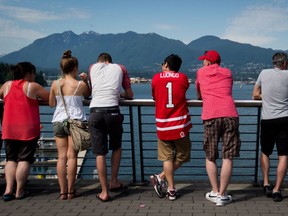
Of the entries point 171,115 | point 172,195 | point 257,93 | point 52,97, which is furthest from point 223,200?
point 52,97

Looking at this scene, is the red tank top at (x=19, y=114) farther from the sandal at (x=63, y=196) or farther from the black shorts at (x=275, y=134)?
the black shorts at (x=275, y=134)

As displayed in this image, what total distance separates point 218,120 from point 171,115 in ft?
1.87

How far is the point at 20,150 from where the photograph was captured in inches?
205

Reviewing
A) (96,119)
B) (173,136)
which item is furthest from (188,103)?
(96,119)

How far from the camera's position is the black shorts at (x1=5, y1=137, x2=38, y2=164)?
5168 mm

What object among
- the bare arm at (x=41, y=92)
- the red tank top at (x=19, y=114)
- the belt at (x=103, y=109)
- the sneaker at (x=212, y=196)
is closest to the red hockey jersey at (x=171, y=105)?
the belt at (x=103, y=109)

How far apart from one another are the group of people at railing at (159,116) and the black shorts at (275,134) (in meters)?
0.01

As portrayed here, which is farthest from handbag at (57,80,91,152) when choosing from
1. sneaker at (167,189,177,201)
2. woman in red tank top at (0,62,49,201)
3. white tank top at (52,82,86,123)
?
sneaker at (167,189,177,201)

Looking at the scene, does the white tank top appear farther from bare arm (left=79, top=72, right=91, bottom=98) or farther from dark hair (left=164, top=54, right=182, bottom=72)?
dark hair (left=164, top=54, right=182, bottom=72)

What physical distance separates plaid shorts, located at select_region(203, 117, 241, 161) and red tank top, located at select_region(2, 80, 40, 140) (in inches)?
86.1

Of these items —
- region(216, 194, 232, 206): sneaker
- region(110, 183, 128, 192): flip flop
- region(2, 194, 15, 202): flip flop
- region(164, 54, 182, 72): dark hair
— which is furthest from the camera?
region(110, 183, 128, 192): flip flop

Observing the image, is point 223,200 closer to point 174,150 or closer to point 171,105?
point 174,150

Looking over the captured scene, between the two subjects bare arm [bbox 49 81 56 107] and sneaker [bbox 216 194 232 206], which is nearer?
sneaker [bbox 216 194 232 206]

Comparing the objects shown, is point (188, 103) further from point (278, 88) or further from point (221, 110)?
point (278, 88)
